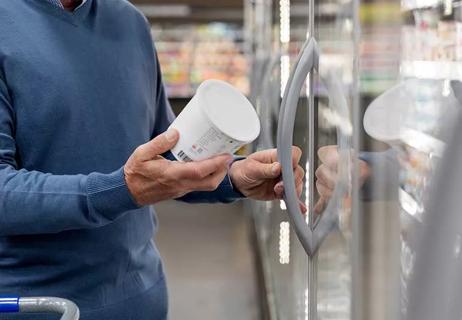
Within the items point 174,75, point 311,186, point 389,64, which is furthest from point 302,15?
point 174,75

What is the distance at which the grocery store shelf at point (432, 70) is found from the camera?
2.22 feet

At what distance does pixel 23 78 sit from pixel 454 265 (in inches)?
40.4

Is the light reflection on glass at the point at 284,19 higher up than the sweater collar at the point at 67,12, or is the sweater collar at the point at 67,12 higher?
the sweater collar at the point at 67,12

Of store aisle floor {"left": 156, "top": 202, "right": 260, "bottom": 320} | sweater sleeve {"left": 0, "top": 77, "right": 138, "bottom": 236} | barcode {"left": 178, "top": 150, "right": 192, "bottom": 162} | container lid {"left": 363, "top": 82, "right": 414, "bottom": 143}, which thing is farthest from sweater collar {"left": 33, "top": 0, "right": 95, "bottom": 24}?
store aisle floor {"left": 156, "top": 202, "right": 260, "bottom": 320}

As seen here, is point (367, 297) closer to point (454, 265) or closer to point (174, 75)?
point (454, 265)

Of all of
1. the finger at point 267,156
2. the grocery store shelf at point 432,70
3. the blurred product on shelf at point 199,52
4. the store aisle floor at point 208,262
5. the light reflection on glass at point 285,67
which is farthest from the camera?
the blurred product on shelf at point 199,52

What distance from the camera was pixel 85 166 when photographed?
1525 millimetres

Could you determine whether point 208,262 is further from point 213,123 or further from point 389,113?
point 389,113

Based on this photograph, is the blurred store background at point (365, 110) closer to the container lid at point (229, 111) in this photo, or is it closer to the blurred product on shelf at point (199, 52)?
the container lid at point (229, 111)

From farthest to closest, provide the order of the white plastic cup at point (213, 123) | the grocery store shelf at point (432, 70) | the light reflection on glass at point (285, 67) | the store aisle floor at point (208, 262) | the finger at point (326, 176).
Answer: the store aisle floor at point (208, 262) → the light reflection on glass at point (285, 67) → the finger at point (326, 176) → the white plastic cup at point (213, 123) → the grocery store shelf at point (432, 70)

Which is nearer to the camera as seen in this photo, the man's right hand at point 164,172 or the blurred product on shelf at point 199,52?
the man's right hand at point 164,172

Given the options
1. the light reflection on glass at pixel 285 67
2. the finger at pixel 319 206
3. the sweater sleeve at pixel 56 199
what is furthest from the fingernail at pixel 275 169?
the light reflection on glass at pixel 285 67

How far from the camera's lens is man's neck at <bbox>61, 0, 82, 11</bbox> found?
1562 mm

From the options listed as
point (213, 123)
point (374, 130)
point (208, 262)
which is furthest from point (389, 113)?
point (208, 262)
